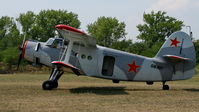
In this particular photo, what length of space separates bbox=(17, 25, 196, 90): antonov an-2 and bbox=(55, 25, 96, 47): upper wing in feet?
0.99

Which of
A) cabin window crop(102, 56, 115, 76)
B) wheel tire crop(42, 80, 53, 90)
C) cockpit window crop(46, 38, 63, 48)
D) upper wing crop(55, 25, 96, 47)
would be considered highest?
→ upper wing crop(55, 25, 96, 47)

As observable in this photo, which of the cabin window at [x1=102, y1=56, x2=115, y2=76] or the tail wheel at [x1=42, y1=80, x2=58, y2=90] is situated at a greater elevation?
the cabin window at [x1=102, y1=56, x2=115, y2=76]

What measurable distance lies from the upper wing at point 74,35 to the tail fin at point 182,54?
12.1ft

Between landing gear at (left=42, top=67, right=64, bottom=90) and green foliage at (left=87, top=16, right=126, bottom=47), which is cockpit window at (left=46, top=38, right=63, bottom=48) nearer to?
landing gear at (left=42, top=67, right=64, bottom=90)

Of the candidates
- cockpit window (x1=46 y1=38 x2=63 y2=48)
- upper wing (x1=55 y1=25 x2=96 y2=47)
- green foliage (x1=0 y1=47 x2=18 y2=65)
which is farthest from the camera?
green foliage (x1=0 y1=47 x2=18 y2=65)

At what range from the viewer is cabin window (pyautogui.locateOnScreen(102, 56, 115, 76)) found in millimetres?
14759

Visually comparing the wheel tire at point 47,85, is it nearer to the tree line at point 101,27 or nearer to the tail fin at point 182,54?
the tail fin at point 182,54

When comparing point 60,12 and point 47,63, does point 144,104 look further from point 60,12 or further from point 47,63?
point 60,12

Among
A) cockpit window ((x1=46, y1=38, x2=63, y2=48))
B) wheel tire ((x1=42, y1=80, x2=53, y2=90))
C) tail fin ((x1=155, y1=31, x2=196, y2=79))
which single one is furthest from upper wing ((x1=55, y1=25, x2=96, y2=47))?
tail fin ((x1=155, y1=31, x2=196, y2=79))

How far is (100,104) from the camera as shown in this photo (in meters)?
9.88

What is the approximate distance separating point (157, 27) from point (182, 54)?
63313 millimetres

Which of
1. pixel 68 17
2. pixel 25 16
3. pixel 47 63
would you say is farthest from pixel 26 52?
pixel 25 16

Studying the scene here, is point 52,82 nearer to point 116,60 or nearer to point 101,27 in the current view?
point 116,60

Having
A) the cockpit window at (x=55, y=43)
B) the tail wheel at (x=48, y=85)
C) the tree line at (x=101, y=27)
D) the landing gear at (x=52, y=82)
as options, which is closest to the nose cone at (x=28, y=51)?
the cockpit window at (x=55, y=43)
